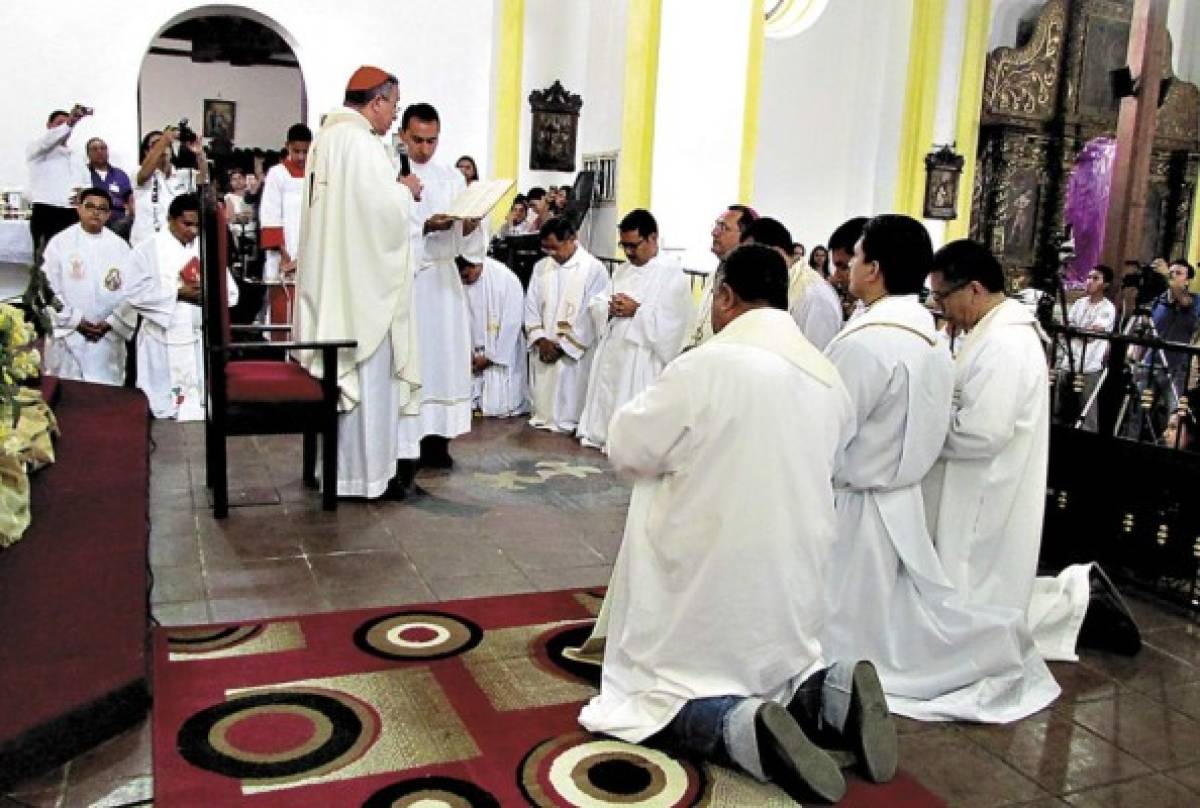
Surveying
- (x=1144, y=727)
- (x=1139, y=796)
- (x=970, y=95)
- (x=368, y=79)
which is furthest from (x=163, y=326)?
(x=970, y=95)

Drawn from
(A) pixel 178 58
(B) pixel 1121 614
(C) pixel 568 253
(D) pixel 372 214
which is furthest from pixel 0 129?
(A) pixel 178 58

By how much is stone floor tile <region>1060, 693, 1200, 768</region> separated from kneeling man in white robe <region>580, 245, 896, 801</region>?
0.97 metres

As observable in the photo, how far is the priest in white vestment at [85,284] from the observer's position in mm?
7809

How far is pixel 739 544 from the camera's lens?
10.1 feet

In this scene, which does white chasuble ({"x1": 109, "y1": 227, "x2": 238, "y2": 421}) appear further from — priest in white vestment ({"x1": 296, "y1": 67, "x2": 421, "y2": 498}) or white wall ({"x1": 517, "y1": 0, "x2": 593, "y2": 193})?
white wall ({"x1": 517, "y1": 0, "x2": 593, "y2": 193})

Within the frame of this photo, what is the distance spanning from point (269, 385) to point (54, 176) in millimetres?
5240

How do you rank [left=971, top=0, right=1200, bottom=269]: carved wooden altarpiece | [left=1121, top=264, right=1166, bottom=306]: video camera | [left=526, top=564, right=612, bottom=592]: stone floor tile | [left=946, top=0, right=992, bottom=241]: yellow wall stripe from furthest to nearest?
[left=971, top=0, right=1200, bottom=269]: carved wooden altarpiece < [left=946, top=0, right=992, bottom=241]: yellow wall stripe < [left=1121, top=264, right=1166, bottom=306]: video camera < [left=526, top=564, right=612, bottom=592]: stone floor tile

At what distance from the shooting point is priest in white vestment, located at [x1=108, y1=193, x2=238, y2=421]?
7816 millimetres

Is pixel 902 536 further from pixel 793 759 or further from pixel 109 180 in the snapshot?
pixel 109 180

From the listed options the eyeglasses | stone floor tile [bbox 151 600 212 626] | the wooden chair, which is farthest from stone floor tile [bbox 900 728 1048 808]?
the wooden chair

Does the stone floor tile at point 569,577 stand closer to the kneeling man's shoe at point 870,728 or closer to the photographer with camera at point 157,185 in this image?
the kneeling man's shoe at point 870,728

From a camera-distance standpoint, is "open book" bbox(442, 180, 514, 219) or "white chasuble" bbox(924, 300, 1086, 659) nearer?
"white chasuble" bbox(924, 300, 1086, 659)

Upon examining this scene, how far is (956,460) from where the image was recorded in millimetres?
4016

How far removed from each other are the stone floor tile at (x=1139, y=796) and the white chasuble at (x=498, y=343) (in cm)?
613
